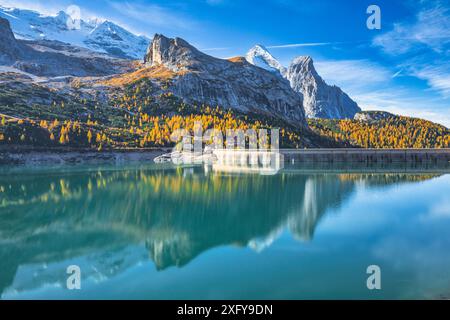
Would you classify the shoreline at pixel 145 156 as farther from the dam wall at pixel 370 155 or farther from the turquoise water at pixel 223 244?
the turquoise water at pixel 223 244

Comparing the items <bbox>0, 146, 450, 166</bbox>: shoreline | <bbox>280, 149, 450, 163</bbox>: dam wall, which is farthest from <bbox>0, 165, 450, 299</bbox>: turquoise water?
<bbox>280, 149, 450, 163</bbox>: dam wall

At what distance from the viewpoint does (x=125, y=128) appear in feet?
494

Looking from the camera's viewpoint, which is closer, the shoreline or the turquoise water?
the turquoise water

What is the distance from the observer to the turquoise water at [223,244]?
61.2ft

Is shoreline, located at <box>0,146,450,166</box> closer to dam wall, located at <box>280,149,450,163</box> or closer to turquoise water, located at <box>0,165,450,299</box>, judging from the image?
dam wall, located at <box>280,149,450,163</box>

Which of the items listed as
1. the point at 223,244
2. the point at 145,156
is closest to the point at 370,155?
the point at 145,156

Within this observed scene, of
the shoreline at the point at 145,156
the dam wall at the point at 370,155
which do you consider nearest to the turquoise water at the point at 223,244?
the shoreline at the point at 145,156

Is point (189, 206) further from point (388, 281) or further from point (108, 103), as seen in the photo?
point (108, 103)

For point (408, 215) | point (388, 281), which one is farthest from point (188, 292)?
point (408, 215)

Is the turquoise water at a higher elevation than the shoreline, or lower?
lower

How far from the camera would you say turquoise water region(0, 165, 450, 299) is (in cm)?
1865

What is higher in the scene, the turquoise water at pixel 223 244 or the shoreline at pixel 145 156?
the shoreline at pixel 145 156

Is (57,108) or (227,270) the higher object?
(57,108)

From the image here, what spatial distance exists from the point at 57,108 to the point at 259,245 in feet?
484
